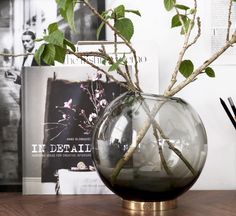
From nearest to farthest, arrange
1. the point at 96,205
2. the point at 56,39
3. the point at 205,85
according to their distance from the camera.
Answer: the point at 56,39, the point at 96,205, the point at 205,85

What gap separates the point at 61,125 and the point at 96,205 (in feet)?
0.65

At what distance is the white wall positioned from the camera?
3.15ft

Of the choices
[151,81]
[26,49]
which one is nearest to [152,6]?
[151,81]

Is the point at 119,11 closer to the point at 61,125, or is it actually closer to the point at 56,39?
the point at 56,39

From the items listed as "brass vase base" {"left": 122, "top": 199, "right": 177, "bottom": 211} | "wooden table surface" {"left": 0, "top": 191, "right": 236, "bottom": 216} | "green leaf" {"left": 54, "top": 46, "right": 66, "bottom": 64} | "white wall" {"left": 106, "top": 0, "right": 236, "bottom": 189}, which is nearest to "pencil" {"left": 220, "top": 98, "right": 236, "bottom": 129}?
"white wall" {"left": 106, "top": 0, "right": 236, "bottom": 189}

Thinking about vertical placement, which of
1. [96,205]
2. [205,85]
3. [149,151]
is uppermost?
[205,85]

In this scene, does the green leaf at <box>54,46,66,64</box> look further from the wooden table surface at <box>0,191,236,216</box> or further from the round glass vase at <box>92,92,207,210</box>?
the wooden table surface at <box>0,191,236,216</box>

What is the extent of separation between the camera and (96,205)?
0.76 metres

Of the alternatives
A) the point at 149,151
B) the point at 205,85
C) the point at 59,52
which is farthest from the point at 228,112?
the point at 59,52

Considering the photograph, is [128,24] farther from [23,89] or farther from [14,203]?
[14,203]

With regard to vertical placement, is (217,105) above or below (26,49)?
below

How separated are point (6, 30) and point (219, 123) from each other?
1.85 ft

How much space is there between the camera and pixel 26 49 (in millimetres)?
957

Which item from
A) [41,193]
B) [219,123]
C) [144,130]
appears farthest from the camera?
[219,123]
